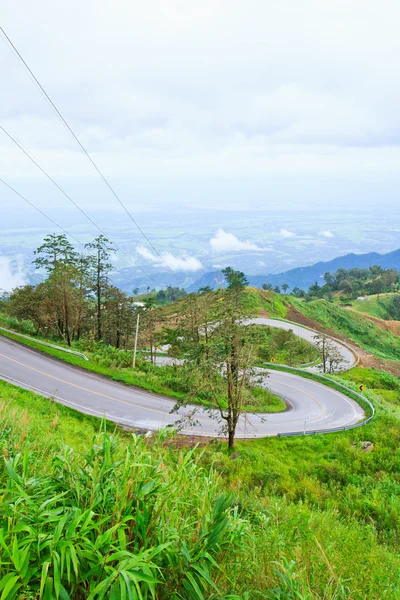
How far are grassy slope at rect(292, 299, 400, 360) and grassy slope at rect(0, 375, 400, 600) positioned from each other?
39418 millimetres

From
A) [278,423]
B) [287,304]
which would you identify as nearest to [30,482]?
[278,423]

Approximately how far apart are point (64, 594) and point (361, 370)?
43.2m

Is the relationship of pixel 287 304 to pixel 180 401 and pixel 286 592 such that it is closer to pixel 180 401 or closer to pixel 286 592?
pixel 180 401

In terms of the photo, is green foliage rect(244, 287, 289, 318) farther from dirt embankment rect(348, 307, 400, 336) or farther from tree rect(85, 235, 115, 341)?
tree rect(85, 235, 115, 341)

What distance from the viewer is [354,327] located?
206 ft

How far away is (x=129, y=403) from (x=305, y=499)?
13424 millimetres

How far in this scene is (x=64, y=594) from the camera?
7.00 feet

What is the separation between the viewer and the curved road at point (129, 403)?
19141mm

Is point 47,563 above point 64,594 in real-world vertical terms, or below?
above

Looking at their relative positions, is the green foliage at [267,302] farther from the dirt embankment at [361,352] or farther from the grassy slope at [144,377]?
the grassy slope at [144,377]

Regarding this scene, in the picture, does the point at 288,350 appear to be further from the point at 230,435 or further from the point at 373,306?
the point at 373,306

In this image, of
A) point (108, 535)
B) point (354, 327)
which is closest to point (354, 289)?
point (354, 327)

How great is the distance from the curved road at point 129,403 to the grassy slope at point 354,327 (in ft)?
118

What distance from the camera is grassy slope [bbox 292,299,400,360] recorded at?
198ft
